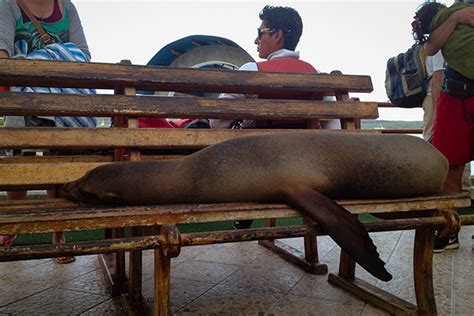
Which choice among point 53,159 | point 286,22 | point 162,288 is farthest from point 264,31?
point 162,288

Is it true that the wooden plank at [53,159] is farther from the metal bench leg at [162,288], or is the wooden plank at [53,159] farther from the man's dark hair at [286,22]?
the man's dark hair at [286,22]

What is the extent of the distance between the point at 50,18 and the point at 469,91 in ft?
9.16

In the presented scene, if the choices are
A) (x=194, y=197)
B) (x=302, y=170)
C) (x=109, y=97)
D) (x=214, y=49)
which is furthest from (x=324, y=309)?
(x=214, y=49)

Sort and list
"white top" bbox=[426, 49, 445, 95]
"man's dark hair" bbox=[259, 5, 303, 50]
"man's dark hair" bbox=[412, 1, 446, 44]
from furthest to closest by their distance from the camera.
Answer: "white top" bbox=[426, 49, 445, 95] < "man's dark hair" bbox=[259, 5, 303, 50] < "man's dark hair" bbox=[412, 1, 446, 44]

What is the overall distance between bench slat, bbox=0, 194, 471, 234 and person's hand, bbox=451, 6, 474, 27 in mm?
1475

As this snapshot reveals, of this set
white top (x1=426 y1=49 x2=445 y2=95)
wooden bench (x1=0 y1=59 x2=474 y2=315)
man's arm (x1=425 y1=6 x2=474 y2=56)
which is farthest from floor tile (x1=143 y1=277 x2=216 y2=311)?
white top (x1=426 y1=49 x2=445 y2=95)

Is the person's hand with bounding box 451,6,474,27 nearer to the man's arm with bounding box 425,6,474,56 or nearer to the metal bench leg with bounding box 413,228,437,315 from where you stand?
the man's arm with bounding box 425,6,474,56

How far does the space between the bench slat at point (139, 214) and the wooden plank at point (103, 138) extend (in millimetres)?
311

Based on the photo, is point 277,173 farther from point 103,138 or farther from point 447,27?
point 447,27

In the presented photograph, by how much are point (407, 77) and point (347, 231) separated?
238cm

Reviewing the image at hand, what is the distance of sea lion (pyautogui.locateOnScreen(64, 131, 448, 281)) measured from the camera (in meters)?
1.92

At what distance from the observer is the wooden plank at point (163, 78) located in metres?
2.18

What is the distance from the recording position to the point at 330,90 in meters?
2.77

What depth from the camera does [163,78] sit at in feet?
7.94
